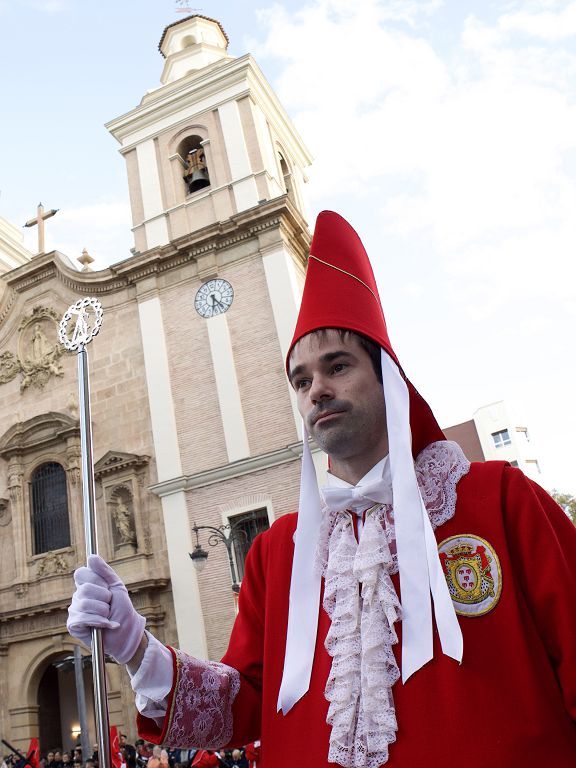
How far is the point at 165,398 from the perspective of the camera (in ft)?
51.6

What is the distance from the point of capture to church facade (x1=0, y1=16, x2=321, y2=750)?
46.7ft

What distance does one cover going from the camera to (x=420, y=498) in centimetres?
200

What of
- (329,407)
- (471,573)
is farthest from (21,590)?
(471,573)

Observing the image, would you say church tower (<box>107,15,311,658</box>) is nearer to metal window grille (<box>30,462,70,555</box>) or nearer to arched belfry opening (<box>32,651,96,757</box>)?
metal window grille (<box>30,462,70,555</box>)

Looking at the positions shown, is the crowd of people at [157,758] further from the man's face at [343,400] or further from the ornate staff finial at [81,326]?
the man's face at [343,400]

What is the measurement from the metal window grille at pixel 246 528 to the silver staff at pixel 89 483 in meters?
11.5

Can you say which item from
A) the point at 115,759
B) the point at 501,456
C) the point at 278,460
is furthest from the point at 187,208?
the point at 501,456

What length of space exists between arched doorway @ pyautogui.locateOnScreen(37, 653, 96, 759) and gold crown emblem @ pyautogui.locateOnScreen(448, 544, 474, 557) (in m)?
15.1

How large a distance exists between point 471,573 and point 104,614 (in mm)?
1073

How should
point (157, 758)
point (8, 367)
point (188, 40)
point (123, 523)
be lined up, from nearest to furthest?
point (157, 758) → point (123, 523) → point (8, 367) → point (188, 40)

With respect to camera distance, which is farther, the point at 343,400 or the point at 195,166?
the point at 195,166

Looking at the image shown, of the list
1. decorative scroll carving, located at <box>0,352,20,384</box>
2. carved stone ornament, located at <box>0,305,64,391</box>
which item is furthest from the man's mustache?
decorative scroll carving, located at <box>0,352,20,384</box>

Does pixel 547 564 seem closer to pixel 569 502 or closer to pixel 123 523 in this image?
pixel 123 523

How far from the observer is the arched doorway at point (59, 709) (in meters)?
Answer: 15.6
